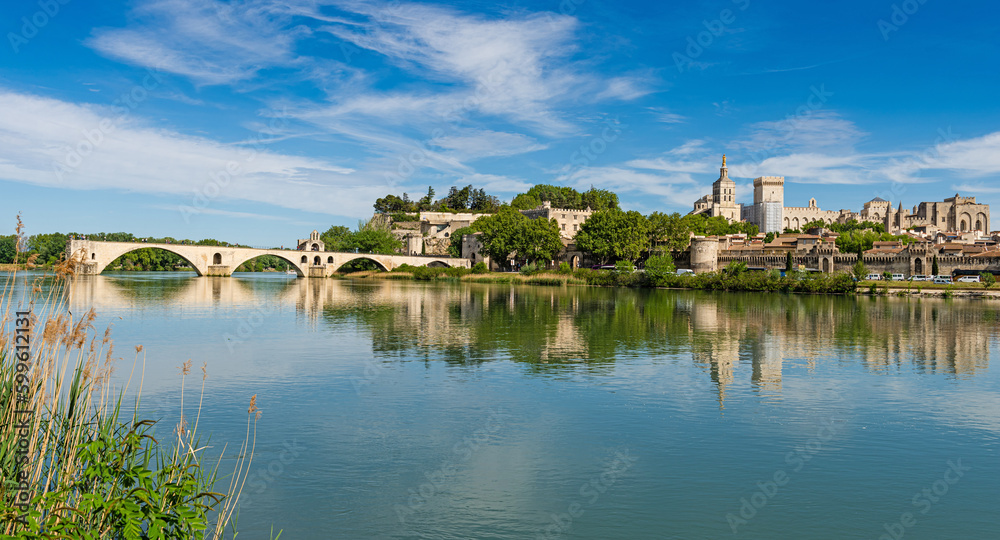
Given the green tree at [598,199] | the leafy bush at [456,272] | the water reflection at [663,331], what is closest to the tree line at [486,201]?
the green tree at [598,199]

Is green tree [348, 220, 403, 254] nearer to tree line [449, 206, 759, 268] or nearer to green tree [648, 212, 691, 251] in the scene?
tree line [449, 206, 759, 268]

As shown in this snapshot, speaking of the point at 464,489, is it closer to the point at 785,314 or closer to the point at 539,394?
the point at 539,394

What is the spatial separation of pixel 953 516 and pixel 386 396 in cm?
893

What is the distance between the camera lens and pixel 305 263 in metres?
86.1

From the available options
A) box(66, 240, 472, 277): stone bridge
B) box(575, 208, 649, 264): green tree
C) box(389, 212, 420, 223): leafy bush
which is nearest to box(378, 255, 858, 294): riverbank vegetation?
box(575, 208, 649, 264): green tree

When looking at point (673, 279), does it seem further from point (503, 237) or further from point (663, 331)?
point (663, 331)

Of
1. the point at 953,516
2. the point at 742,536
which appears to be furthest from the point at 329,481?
the point at 953,516

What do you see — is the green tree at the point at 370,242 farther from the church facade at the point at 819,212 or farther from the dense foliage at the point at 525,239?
the church facade at the point at 819,212

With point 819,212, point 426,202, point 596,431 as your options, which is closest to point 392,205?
point 426,202

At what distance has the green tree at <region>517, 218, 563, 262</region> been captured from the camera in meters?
83.0

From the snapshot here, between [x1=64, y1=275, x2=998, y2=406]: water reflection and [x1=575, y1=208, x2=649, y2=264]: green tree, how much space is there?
3572cm

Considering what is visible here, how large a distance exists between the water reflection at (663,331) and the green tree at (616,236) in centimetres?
3572

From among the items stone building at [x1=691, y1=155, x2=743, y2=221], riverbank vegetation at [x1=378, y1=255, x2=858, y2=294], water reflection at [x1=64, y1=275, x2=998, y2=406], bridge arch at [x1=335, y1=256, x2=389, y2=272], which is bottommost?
water reflection at [x1=64, y1=275, x2=998, y2=406]

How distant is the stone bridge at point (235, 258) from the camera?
68938 mm
